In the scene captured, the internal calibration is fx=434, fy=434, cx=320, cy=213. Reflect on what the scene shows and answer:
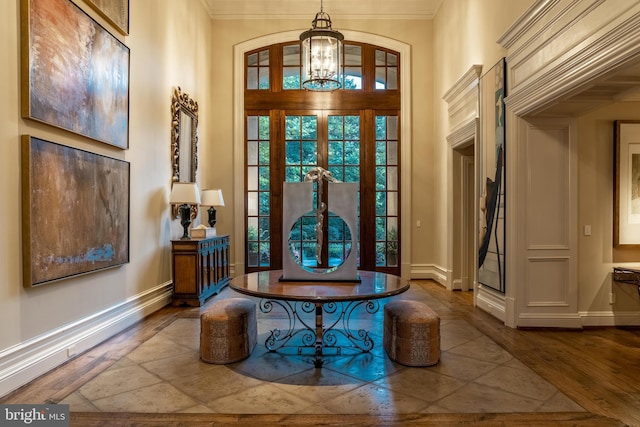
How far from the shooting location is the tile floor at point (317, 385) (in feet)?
8.84

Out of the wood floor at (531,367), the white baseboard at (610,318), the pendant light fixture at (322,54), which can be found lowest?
the wood floor at (531,367)

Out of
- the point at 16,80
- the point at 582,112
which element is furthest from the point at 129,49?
the point at 582,112

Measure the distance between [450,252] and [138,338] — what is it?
4.87 meters

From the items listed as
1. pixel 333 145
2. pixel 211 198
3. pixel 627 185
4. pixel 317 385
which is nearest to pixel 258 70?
pixel 333 145

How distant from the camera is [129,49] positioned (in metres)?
4.71

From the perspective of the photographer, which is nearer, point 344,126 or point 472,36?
point 472,36

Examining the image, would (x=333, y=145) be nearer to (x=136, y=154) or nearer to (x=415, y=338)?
(x=136, y=154)

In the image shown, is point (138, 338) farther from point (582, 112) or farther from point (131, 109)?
point (582, 112)

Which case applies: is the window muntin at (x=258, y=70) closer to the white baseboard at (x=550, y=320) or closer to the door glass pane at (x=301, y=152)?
the door glass pane at (x=301, y=152)

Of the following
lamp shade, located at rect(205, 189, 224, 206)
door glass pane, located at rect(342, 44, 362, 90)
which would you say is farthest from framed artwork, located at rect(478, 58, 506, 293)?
lamp shade, located at rect(205, 189, 224, 206)

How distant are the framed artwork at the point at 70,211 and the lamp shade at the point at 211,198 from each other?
219 centimetres

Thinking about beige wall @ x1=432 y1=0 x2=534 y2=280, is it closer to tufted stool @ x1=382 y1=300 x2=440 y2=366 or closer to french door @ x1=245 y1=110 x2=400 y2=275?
french door @ x1=245 y1=110 x2=400 y2=275

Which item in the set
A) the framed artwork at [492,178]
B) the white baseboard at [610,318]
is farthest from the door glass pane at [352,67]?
the white baseboard at [610,318]

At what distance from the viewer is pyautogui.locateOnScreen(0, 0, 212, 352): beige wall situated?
2.98 m
